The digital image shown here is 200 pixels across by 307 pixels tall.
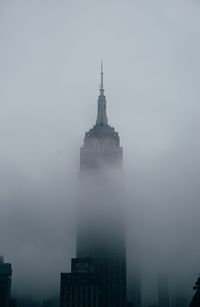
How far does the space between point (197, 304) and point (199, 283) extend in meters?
5.36

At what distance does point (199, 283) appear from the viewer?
9238cm

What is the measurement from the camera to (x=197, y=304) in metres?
94.1
